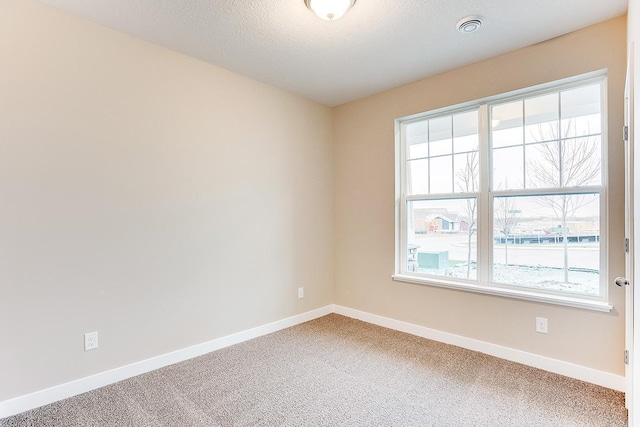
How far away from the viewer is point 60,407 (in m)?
2.03

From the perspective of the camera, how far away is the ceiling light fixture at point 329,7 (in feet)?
6.48

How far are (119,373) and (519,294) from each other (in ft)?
10.5

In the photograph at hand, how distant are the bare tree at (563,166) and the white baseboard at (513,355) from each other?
0.66 metres

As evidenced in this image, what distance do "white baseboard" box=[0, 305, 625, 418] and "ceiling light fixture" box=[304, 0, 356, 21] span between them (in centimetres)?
278

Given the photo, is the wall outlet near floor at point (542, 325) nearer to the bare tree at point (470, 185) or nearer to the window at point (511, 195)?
the window at point (511, 195)

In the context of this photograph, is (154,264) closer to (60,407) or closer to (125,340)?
(125,340)

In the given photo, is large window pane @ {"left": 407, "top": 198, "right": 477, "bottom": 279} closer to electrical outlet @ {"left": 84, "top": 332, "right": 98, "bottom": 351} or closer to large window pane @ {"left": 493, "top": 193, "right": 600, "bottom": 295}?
large window pane @ {"left": 493, "top": 193, "right": 600, "bottom": 295}

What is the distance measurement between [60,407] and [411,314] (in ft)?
9.60

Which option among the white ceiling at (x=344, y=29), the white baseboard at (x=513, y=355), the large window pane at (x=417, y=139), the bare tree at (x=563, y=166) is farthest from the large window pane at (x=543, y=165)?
the white baseboard at (x=513, y=355)

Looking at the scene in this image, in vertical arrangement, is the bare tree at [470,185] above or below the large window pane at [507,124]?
below

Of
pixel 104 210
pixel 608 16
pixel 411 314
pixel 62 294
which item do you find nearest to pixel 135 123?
pixel 104 210

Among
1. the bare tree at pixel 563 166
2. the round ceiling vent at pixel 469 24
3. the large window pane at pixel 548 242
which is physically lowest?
the large window pane at pixel 548 242

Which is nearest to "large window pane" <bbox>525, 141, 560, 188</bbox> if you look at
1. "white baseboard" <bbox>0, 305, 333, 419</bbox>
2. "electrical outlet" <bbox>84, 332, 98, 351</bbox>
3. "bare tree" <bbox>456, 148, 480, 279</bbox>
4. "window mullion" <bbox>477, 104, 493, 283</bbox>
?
"window mullion" <bbox>477, 104, 493, 283</bbox>

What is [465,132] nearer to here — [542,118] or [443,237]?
[542,118]
